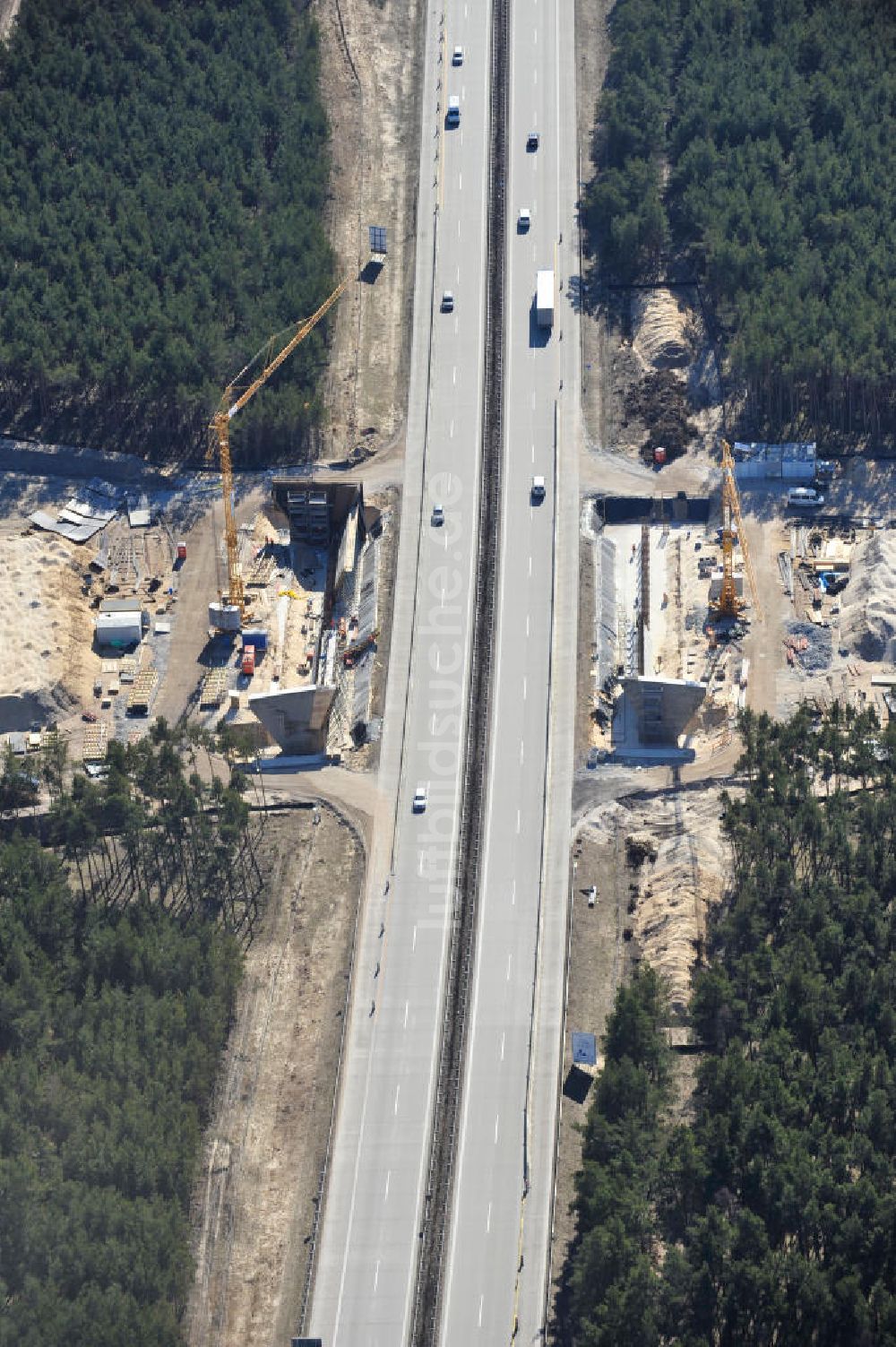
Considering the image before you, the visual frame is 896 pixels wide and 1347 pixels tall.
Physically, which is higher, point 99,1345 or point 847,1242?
point 847,1242

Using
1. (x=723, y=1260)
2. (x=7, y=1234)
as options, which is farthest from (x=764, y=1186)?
(x=7, y=1234)

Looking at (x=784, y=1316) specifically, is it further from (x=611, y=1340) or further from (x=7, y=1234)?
(x=7, y=1234)

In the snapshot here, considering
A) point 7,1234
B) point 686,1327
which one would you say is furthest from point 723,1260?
point 7,1234

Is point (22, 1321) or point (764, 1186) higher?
point (764, 1186)

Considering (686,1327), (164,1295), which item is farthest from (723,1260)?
(164,1295)

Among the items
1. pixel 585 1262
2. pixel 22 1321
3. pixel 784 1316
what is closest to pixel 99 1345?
pixel 22 1321

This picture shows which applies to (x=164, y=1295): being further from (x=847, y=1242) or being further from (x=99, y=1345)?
(x=847, y=1242)

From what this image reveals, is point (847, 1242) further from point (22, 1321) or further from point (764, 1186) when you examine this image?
point (22, 1321)
